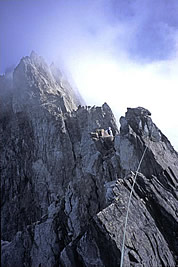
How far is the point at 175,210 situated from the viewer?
13.9 m

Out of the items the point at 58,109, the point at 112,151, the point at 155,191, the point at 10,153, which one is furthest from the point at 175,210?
the point at 10,153

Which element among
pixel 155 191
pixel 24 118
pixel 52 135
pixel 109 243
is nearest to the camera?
pixel 109 243

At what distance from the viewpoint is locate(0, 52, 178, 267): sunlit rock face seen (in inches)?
456

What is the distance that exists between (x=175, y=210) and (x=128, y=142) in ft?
30.6

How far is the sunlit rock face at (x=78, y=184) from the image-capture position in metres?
11.6

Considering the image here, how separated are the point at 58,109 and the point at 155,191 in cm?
3558

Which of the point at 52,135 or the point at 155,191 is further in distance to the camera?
the point at 52,135

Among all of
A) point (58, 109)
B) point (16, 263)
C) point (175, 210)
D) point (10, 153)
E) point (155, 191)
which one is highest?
point (58, 109)

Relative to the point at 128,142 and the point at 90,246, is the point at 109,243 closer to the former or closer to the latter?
the point at 90,246

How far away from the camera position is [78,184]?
891 inches

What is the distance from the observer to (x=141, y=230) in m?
12.0

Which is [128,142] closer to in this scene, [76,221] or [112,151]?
[112,151]

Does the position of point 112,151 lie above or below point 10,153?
below

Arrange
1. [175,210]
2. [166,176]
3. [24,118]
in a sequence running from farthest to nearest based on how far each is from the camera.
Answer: [24,118]
[166,176]
[175,210]
